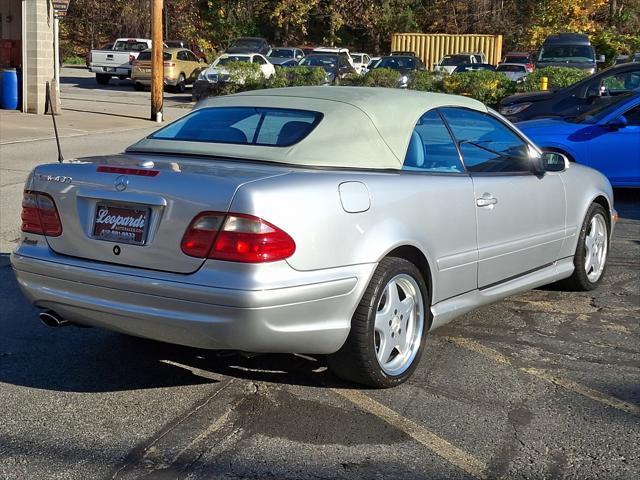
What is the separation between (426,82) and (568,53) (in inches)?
414

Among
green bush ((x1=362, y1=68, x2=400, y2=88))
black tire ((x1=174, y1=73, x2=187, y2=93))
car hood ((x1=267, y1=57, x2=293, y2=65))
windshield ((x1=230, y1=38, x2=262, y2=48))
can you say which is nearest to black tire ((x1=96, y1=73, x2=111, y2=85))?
black tire ((x1=174, y1=73, x2=187, y2=93))

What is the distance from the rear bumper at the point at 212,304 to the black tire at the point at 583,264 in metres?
2.61

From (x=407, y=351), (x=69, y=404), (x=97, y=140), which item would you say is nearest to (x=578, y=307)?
(x=407, y=351)

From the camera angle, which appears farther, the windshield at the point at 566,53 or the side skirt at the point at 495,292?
the windshield at the point at 566,53

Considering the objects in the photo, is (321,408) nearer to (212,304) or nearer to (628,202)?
(212,304)

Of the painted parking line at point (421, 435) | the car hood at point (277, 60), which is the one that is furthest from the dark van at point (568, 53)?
the painted parking line at point (421, 435)

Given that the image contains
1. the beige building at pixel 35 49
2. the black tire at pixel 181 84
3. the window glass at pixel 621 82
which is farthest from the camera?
the black tire at pixel 181 84

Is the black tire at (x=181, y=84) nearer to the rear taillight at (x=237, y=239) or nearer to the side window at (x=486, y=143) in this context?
the side window at (x=486, y=143)

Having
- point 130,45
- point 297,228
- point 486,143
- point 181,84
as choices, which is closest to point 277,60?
point 181,84

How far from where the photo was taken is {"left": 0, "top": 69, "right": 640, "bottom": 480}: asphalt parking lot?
3.72 metres

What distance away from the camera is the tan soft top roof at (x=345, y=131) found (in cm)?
464

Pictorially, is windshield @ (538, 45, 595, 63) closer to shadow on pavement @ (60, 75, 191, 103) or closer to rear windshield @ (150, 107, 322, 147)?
shadow on pavement @ (60, 75, 191, 103)

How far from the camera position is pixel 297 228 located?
3967 mm

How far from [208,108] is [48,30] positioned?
17.2 metres
